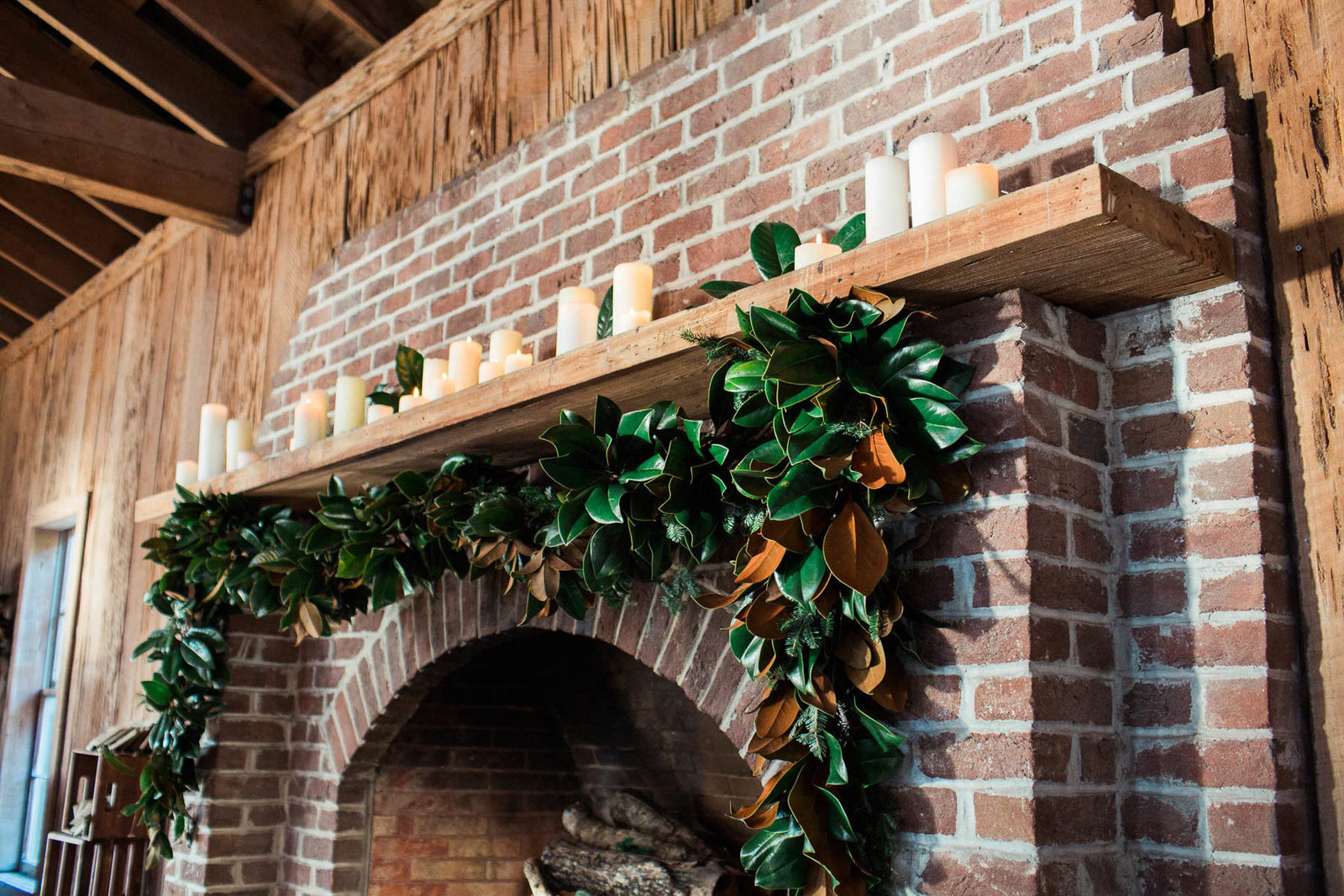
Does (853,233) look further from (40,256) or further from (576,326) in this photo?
(40,256)

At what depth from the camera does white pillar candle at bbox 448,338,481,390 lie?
2215mm

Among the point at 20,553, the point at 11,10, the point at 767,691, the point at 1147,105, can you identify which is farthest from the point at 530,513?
the point at 20,553

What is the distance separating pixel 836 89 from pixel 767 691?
1021 mm

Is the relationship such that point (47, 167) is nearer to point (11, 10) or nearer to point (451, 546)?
point (11, 10)

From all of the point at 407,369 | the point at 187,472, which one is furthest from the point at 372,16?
the point at 187,472

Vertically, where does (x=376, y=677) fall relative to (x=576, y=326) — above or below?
below

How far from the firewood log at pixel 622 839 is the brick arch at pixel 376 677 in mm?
432

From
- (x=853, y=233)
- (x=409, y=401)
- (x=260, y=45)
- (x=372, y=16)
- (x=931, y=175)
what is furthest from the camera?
(x=260, y=45)

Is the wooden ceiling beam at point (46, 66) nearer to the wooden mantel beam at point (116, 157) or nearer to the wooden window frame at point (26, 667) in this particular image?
the wooden mantel beam at point (116, 157)

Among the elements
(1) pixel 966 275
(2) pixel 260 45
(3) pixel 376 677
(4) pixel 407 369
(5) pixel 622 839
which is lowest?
(5) pixel 622 839

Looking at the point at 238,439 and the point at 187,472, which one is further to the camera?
the point at 187,472

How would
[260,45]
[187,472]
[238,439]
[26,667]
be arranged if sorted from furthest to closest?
[26,667] < [260,45] < [187,472] < [238,439]

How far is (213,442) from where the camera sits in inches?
113

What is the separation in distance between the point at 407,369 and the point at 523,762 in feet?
3.44
